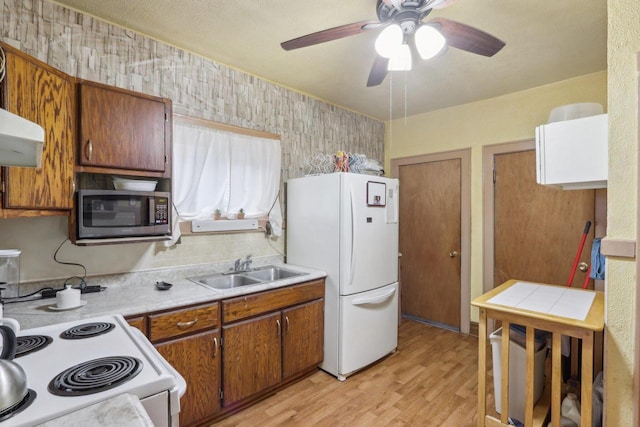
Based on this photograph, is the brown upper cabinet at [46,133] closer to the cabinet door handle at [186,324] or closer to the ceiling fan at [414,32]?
the cabinet door handle at [186,324]

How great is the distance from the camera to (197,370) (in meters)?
1.87

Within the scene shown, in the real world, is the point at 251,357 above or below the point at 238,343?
below

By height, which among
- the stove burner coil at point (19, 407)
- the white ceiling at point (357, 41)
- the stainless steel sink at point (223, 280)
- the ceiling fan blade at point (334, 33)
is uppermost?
the white ceiling at point (357, 41)

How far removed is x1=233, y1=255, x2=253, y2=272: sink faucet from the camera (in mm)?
2602

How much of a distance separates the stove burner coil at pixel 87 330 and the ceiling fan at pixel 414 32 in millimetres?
1642

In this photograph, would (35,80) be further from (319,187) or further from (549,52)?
(549,52)

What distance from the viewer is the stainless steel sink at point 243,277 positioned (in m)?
2.42

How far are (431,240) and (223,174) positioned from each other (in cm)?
247

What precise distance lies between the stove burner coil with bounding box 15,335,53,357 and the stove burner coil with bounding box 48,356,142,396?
0.25 meters

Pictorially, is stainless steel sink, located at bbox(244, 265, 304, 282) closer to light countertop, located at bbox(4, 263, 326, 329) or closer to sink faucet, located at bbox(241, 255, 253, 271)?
sink faucet, located at bbox(241, 255, 253, 271)

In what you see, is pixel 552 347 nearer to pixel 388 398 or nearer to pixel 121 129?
pixel 388 398

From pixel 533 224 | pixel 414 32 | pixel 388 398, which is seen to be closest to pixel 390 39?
pixel 414 32

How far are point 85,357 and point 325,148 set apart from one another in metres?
2.74

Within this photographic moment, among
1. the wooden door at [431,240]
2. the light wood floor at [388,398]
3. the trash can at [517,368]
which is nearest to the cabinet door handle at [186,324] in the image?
the light wood floor at [388,398]
